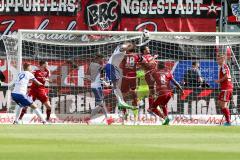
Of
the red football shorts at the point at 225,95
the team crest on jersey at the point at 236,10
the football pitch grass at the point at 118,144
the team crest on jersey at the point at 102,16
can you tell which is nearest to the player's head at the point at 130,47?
the red football shorts at the point at 225,95

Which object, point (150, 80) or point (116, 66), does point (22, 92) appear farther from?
point (150, 80)

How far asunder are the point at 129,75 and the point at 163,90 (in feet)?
3.57

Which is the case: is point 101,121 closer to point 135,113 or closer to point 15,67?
point 135,113

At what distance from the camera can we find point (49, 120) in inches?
1045

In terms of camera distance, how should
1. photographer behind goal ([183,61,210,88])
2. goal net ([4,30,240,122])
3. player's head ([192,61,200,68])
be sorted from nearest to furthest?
goal net ([4,30,240,122]), photographer behind goal ([183,61,210,88]), player's head ([192,61,200,68])

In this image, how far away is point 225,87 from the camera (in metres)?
25.5

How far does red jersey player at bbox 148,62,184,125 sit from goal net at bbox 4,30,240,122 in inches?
41.3

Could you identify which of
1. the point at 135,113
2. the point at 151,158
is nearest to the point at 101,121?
the point at 135,113

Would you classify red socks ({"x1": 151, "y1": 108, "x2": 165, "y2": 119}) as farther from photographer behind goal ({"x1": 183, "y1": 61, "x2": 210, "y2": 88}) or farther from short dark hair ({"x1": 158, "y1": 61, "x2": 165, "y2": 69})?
photographer behind goal ({"x1": 183, "y1": 61, "x2": 210, "y2": 88})

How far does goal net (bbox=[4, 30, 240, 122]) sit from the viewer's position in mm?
27234

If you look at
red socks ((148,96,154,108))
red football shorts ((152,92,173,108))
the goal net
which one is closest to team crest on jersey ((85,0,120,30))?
the goal net

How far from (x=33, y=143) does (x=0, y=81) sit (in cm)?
1323

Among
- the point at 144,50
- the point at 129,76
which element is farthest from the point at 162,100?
the point at 144,50

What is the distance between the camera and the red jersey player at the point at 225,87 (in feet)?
82.5
